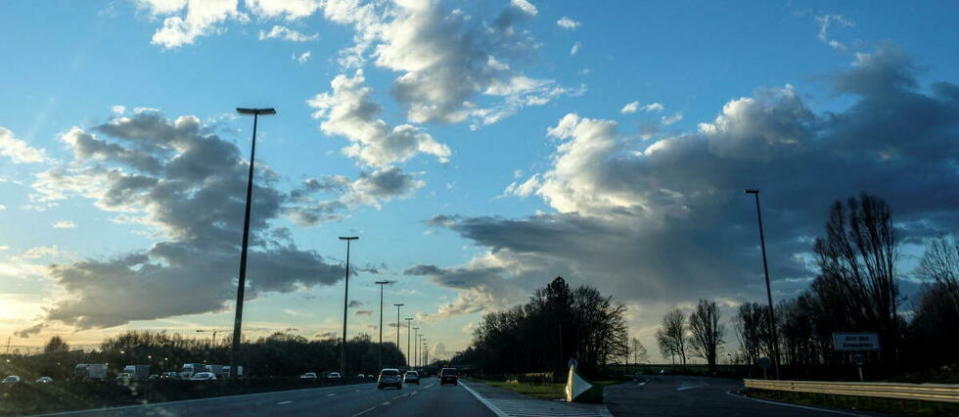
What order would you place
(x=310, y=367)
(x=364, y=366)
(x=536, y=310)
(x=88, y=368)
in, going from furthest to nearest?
(x=364, y=366)
(x=310, y=367)
(x=536, y=310)
(x=88, y=368)

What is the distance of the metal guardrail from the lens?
780 inches

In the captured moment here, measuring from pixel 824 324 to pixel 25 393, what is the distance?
72.8m

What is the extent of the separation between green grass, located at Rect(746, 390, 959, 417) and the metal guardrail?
343mm

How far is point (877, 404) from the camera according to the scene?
25.2 meters

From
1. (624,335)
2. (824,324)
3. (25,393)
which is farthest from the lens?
(624,335)

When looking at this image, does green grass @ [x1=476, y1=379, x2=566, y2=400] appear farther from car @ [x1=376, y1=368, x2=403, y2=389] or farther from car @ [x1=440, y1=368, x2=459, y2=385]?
car @ [x1=440, y1=368, x2=459, y2=385]

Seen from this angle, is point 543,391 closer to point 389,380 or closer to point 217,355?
point 389,380

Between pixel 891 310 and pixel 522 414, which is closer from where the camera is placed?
pixel 522 414

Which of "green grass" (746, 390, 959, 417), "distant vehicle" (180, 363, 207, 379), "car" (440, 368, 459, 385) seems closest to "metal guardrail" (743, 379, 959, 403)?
"green grass" (746, 390, 959, 417)

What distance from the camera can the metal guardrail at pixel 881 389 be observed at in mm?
19812

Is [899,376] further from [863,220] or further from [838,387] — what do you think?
[838,387]

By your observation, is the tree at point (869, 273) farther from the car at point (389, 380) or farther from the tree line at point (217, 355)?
the tree line at point (217, 355)

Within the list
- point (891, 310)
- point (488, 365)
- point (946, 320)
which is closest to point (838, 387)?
point (891, 310)

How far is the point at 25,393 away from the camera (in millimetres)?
20781
